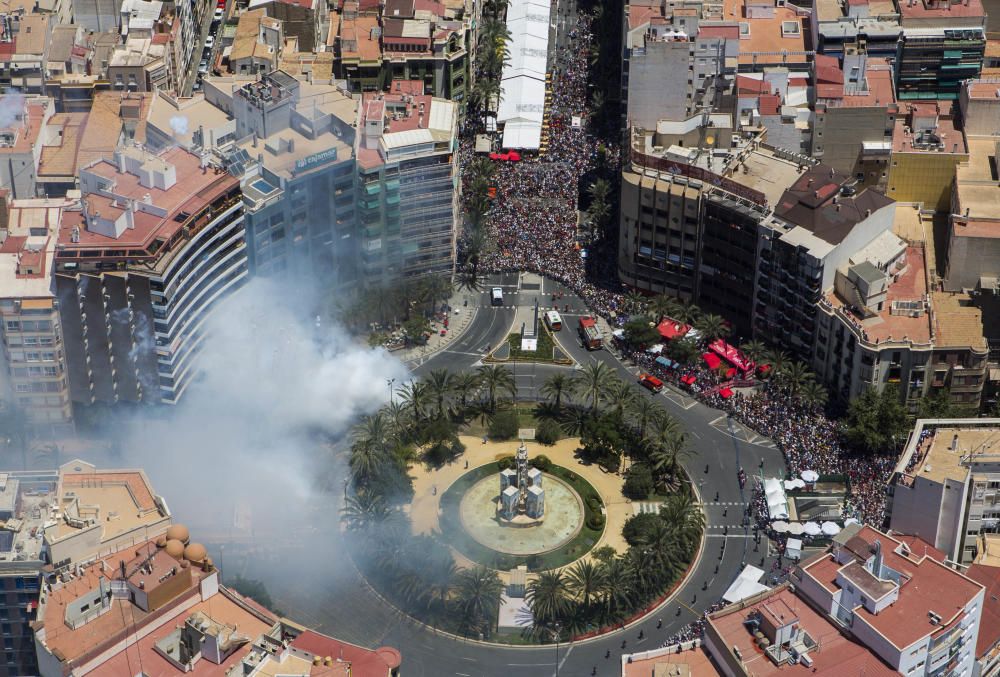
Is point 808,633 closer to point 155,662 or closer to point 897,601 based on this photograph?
point 897,601

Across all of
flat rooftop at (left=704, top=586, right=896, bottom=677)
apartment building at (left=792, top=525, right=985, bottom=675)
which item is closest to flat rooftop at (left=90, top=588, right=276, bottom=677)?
flat rooftop at (left=704, top=586, right=896, bottom=677)

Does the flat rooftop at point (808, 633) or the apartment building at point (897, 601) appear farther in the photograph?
the apartment building at point (897, 601)

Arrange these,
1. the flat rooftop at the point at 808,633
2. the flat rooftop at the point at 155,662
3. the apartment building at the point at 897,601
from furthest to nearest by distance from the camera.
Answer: the flat rooftop at the point at 155,662, the apartment building at the point at 897,601, the flat rooftop at the point at 808,633

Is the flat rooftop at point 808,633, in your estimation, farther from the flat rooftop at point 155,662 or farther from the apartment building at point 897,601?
the flat rooftop at point 155,662

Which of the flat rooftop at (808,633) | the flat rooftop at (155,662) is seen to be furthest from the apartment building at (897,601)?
the flat rooftop at (155,662)

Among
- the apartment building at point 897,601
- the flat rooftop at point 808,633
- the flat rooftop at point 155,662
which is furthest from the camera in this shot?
the flat rooftop at point 155,662

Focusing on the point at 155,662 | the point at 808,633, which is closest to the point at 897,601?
the point at 808,633
